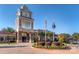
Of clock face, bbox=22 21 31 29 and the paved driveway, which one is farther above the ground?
clock face, bbox=22 21 31 29

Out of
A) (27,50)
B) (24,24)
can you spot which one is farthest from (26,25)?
(27,50)

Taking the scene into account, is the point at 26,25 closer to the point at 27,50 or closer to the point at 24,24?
the point at 24,24

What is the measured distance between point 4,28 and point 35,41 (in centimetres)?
82

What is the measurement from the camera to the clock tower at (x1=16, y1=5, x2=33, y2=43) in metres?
8.21

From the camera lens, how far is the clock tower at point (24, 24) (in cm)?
821

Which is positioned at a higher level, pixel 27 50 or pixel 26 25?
pixel 26 25

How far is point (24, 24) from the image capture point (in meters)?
8.30

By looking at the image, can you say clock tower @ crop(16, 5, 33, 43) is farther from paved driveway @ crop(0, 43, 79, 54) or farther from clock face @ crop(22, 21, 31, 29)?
paved driveway @ crop(0, 43, 79, 54)

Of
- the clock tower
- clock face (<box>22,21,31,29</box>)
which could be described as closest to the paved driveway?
the clock tower

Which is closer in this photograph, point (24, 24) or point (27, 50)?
→ point (27, 50)

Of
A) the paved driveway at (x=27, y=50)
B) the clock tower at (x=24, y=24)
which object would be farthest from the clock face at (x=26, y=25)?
the paved driveway at (x=27, y=50)
